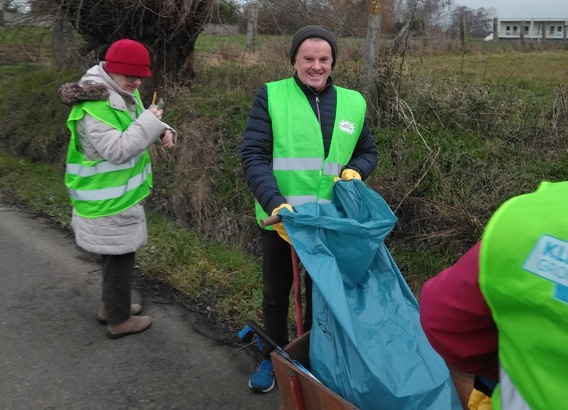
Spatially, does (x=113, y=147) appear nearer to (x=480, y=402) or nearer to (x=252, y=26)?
(x=480, y=402)

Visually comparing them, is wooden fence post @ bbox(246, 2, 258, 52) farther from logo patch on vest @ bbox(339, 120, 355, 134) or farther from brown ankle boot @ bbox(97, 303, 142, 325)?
logo patch on vest @ bbox(339, 120, 355, 134)

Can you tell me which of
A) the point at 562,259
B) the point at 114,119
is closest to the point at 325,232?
the point at 562,259

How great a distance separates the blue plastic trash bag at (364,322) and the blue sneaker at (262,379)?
97 cm

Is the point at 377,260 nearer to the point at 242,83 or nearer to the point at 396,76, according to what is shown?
the point at 396,76

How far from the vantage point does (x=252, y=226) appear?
5109 millimetres

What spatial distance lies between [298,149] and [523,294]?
5.92 ft

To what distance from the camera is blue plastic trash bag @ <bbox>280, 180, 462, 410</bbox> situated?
196 centimetres

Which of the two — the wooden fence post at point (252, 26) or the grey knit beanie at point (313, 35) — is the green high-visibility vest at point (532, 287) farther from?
the wooden fence post at point (252, 26)

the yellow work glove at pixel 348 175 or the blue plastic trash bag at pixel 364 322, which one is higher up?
the yellow work glove at pixel 348 175

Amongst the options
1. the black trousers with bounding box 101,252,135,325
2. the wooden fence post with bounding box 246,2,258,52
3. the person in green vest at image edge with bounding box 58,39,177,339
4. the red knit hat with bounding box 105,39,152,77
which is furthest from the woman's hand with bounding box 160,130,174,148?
the wooden fence post with bounding box 246,2,258,52

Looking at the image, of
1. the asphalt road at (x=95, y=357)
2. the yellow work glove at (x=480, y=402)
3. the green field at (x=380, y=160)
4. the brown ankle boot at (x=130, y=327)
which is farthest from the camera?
the green field at (x=380, y=160)

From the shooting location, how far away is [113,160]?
3197 millimetres

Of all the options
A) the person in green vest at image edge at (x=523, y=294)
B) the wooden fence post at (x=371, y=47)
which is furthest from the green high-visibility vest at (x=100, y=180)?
the wooden fence post at (x=371, y=47)

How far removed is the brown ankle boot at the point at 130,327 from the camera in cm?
358
